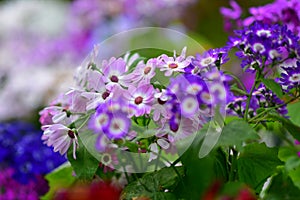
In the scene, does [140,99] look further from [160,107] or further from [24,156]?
[24,156]

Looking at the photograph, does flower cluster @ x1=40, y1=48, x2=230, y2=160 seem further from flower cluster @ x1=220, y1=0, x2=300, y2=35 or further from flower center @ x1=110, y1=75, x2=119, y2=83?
flower cluster @ x1=220, y1=0, x2=300, y2=35

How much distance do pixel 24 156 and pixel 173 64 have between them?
0.57 metres

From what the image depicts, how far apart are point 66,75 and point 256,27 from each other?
132 cm

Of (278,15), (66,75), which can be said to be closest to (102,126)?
(278,15)

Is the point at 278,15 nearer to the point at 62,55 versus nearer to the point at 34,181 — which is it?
the point at 34,181

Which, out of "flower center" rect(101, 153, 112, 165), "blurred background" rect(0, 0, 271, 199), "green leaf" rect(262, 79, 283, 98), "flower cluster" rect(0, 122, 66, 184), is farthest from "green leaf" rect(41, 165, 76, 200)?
"blurred background" rect(0, 0, 271, 199)

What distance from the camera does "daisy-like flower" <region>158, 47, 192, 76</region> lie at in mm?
634

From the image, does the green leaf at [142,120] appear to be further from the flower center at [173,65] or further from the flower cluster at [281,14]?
the flower cluster at [281,14]

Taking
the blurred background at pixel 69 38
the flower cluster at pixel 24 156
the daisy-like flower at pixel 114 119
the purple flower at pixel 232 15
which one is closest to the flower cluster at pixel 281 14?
the purple flower at pixel 232 15

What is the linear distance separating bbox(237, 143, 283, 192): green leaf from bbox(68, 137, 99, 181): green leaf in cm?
14

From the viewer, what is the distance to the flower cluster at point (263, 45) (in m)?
0.64

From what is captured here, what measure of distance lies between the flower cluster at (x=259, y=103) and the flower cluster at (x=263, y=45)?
40 mm

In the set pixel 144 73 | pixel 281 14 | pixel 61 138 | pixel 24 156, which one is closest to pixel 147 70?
pixel 144 73

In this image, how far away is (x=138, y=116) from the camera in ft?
2.07
